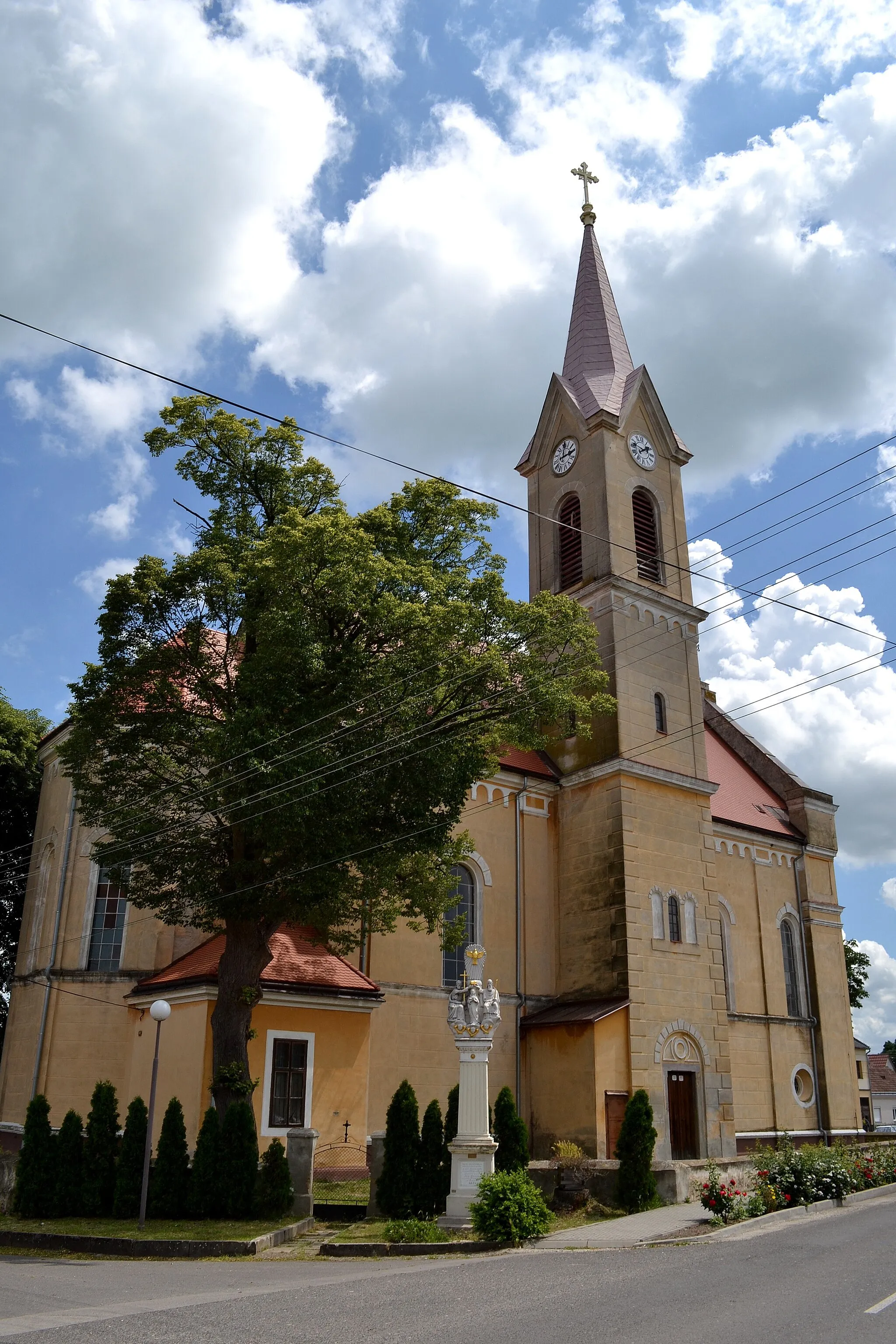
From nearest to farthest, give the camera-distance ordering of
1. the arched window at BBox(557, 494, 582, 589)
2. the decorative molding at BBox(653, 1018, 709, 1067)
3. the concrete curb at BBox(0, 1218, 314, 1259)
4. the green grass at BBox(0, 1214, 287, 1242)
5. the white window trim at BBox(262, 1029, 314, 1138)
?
the concrete curb at BBox(0, 1218, 314, 1259) → the green grass at BBox(0, 1214, 287, 1242) → the white window trim at BBox(262, 1029, 314, 1138) → the decorative molding at BBox(653, 1018, 709, 1067) → the arched window at BBox(557, 494, 582, 589)

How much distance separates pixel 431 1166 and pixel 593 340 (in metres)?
27.0

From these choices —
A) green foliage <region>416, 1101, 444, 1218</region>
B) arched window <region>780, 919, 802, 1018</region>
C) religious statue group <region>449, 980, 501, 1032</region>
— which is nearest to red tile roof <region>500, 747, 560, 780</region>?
arched window <region>780, 919, 802, 1018</region>

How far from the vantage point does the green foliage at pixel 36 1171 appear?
762 inches

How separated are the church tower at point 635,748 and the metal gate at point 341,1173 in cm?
725

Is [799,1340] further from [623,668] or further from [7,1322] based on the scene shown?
[623,668]

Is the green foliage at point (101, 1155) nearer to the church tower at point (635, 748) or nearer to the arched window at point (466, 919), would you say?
the arched window at point (466, 919)

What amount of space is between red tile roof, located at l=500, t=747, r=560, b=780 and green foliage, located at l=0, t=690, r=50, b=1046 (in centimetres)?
1418

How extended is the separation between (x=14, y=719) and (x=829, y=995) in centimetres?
2704

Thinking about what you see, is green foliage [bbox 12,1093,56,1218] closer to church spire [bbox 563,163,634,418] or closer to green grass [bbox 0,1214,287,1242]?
green grass [bbox 0,1214,287,1242]

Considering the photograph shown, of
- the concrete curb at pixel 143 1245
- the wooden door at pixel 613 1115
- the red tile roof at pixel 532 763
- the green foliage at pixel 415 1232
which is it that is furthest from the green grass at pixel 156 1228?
the red tile roof at pixel 532 763

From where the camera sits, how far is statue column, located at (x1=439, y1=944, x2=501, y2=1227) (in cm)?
1712

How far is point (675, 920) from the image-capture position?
28734 millimetres

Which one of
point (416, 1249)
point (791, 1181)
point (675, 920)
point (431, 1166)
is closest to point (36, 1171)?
point (431, 1166)

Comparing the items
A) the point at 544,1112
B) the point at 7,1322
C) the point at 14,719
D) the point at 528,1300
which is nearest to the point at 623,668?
the point at 544,1112
